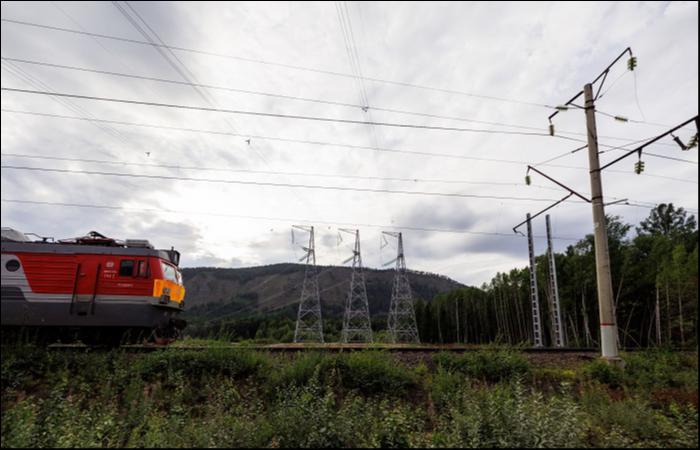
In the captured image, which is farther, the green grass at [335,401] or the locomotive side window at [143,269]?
the locomotive side window at [143,269]

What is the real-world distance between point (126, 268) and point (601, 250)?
13.6 metres

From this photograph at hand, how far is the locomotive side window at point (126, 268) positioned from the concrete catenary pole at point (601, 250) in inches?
514

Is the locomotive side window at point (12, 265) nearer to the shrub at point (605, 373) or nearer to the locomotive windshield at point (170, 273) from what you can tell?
the locomotive windshield at point (170, 273)

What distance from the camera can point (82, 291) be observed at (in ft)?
33.9

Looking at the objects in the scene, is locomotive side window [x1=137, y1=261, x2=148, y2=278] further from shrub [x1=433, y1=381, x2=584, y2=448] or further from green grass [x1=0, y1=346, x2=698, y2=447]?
shrub [x1=433, y1=381, x2=584, y2=448]

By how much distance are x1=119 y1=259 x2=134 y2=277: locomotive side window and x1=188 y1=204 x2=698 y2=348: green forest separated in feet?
9.88

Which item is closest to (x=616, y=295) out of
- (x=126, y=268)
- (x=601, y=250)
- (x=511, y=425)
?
(x=601, y=250)

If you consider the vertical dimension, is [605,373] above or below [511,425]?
above

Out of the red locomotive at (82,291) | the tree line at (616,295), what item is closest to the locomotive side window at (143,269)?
the red locomotive at (82,291)

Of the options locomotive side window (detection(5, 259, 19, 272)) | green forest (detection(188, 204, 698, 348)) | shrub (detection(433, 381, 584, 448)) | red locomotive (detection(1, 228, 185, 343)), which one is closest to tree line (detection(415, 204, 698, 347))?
green forest (detection(188, 204, 698, 348))

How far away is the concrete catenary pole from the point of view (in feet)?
31.5

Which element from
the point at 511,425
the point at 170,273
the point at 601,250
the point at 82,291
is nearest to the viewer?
the point at 511,425

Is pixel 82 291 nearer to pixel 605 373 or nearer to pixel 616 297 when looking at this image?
pixel 605 373

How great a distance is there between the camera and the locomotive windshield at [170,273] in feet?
37.1
